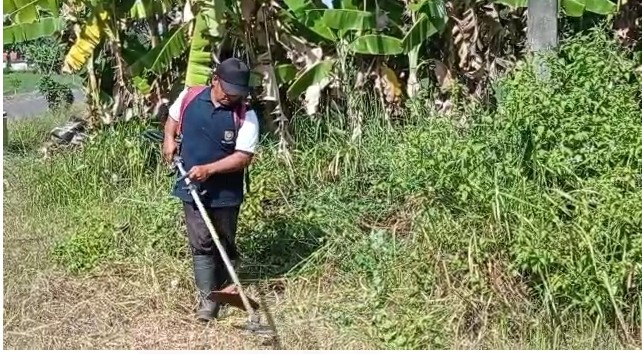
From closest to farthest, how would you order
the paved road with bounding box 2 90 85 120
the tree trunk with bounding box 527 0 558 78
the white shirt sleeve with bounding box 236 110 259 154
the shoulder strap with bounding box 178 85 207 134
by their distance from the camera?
the white shirt sleeve with bounding box 236 110 259 154
the shoulder strap with bounding box 178 85 207 134
the tree trunk with bounding box 527 0 558 78
the paved road with bounding box 2 90 85 120

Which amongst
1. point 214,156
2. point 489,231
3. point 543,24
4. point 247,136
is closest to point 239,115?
point 247,136

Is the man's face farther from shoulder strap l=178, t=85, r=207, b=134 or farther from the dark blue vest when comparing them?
shoulder strap l=178, t=85, r=207, b=134

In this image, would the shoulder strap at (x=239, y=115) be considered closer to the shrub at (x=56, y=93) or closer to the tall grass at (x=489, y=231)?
the tall grass at (x=489, y=231)

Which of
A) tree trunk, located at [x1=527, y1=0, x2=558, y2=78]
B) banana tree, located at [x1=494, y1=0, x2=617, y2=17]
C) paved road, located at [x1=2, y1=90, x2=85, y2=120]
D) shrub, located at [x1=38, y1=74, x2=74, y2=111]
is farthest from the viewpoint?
paved road, located at [x1=2, y1=90, x2=85, y2=120]

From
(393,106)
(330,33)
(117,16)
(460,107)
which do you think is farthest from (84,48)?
(460,107)

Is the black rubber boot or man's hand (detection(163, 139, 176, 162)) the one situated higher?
man's hand (detection(163, 139, 176, 162))

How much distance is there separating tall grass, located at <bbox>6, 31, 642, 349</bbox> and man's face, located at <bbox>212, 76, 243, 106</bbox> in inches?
43.8

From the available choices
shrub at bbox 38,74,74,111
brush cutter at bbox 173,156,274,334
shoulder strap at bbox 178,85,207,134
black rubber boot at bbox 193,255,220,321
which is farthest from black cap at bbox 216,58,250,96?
shrub at bbox 38,74,74,111

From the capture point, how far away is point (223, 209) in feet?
16.7

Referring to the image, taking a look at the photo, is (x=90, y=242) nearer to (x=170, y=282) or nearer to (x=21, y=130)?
(x=170, y=282)

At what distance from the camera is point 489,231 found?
473 cm

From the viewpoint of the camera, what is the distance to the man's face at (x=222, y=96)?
4.81 metres

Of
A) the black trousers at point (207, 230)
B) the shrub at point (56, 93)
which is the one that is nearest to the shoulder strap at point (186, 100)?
the black trousers at point (207, 230)

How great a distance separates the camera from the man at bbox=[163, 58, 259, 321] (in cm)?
480
